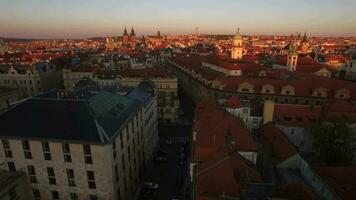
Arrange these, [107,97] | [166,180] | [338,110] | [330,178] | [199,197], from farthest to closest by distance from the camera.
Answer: [338,110] → [166,180] → [107,97] → [330,178] → [199,197]

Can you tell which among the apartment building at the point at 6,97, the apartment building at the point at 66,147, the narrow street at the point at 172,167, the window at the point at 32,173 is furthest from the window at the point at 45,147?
the apartment building at the point at 6,97

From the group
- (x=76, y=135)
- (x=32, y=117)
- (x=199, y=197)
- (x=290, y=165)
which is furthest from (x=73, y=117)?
(x=290, y=165)

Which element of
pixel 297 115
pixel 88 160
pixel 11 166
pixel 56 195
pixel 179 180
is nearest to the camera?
pixel 88 160

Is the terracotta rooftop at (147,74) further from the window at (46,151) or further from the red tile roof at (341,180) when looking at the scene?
the red tile roof at (341,180)

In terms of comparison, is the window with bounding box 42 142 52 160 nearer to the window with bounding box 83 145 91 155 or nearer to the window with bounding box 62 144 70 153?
the window with bounding box 62 144 70 153

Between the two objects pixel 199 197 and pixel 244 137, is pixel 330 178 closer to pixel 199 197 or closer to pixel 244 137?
pixel 244 137

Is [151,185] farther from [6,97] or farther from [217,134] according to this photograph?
[6,97]

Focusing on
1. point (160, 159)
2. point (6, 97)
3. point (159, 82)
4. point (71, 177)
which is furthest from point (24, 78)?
point (71, 177)
